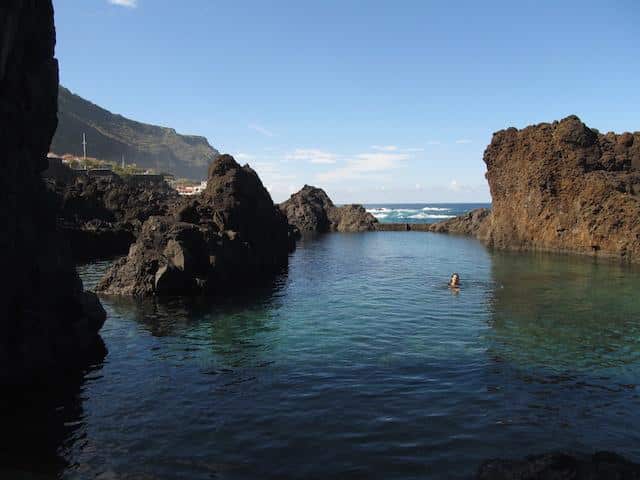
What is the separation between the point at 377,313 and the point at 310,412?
626 inches

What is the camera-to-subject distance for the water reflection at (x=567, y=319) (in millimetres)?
21234

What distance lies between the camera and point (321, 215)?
13575 centimetres

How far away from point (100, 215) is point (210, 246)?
147ft

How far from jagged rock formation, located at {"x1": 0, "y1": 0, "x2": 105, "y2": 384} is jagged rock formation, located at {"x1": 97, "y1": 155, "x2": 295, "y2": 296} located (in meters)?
14.7

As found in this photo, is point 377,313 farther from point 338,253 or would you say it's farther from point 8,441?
point 338,253

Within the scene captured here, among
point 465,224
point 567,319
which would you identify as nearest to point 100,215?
point 567,319

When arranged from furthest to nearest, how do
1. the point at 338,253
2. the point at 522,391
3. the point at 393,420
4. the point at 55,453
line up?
the point at 338,253 → the point at 522,391 → the point at 393,420 → the point at 55,453

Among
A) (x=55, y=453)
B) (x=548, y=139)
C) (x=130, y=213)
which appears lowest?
(x=55, y=453)

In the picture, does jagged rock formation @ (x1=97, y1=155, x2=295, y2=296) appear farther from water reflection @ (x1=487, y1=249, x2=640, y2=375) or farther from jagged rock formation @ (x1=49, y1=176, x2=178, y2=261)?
water reflection @ (x1=487, y1=249, x2=640, y2=375)

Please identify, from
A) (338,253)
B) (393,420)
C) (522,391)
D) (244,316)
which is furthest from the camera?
(338,253)

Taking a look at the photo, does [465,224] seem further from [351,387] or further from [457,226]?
[351,387]

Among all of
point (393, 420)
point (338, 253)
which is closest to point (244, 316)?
point (393, 420)

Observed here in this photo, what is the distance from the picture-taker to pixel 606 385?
704 inches

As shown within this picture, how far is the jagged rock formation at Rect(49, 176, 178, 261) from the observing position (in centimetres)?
6105
